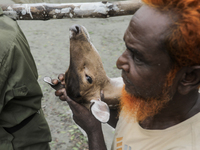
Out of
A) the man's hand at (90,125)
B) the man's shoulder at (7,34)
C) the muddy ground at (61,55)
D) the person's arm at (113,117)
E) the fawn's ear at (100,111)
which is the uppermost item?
the man's shoulder at (7,34)

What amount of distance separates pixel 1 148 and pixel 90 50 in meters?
1.32

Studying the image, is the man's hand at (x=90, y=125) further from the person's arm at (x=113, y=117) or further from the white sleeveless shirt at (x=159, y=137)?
the person's arm at (x=113, y=117)

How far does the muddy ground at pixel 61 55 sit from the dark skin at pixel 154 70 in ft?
10.4

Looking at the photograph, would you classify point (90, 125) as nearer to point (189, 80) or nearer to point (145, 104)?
point (145, 104)

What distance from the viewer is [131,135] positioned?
178 centimetres

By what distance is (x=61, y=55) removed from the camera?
7.73m

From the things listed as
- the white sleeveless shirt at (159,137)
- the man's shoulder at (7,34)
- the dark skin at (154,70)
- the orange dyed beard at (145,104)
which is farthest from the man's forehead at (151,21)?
the man's shoulder at (7,34)

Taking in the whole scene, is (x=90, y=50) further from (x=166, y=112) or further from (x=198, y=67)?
(x=198, y=67)

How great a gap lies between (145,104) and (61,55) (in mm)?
6340

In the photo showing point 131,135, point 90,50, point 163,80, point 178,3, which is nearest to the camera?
point 178,3

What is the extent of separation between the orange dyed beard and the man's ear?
72mm

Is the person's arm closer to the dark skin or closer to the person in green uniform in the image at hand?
the dark skin

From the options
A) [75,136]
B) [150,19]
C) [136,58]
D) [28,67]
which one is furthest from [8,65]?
[75,136]

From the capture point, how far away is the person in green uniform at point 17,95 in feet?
6.42
